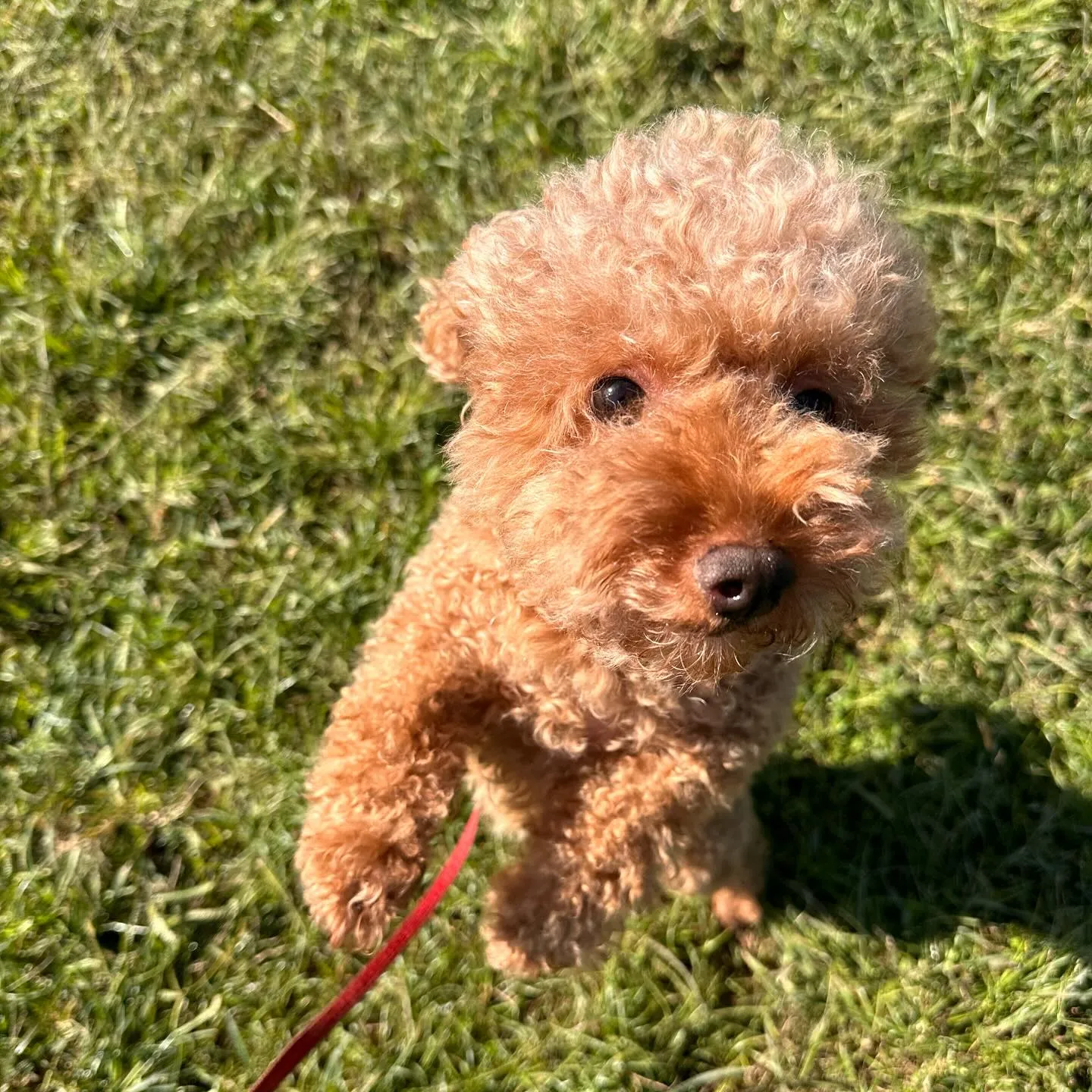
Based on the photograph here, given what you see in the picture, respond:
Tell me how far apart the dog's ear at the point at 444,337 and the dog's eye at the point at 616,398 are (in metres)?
0.37

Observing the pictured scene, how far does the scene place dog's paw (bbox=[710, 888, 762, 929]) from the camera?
2.46 m

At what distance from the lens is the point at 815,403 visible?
58.7 inches

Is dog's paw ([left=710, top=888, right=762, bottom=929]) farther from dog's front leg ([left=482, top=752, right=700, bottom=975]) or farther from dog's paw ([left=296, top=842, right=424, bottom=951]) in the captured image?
dog's paw ([left=296, top=842, right=424, bottom=951])

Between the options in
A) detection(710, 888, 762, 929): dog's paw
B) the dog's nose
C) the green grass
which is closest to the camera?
the dog's nose

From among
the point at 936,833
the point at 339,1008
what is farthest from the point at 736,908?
the point at 339,1008

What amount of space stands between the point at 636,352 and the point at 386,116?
2.00 m

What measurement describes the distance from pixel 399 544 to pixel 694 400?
1.50m

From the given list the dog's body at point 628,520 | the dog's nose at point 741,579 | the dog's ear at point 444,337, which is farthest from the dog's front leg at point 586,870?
the dog's ear at point 444,337

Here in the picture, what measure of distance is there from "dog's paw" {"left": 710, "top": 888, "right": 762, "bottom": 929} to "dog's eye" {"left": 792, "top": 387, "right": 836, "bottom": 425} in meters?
1.50

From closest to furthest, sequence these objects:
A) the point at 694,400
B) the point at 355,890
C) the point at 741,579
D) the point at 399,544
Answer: the point at 741,579 < the point at 694,400 < the point at 355,890 < the point at 399,544

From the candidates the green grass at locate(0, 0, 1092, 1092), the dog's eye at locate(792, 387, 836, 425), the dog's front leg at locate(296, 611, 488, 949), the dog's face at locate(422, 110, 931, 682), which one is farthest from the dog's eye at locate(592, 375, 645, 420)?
the green grass at locate(0, 0, 1092, 1092)

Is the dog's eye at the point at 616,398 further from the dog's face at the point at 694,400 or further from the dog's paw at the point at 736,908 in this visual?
the dog's paw at the point at 736,908

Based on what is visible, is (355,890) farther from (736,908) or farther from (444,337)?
(736,908)

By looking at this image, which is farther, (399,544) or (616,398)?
(399,544)
